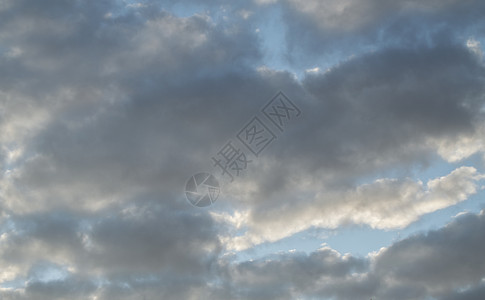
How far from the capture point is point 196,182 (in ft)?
599
